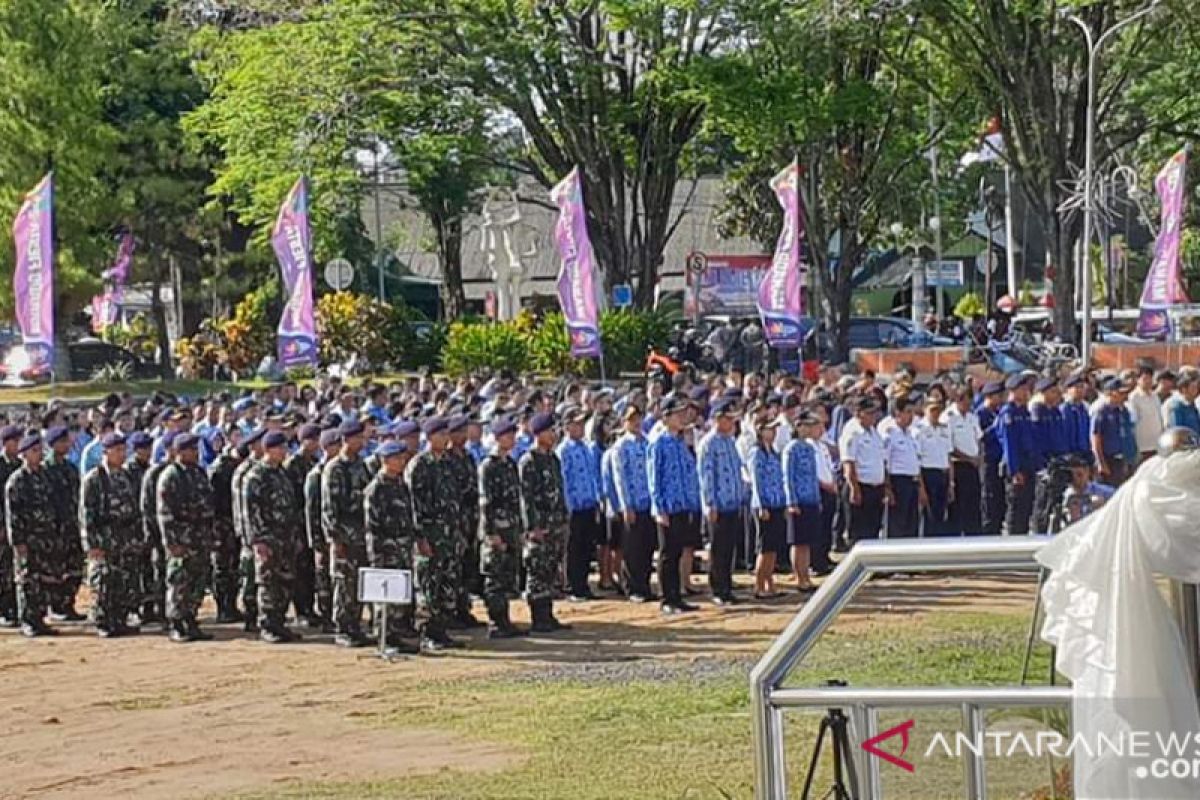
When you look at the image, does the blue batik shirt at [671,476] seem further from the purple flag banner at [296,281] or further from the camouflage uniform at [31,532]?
the purple flag banner at [296,281]

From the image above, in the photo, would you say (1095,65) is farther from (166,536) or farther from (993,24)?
(166,536)

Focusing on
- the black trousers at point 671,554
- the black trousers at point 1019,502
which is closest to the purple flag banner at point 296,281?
the black trousers at point 671,554

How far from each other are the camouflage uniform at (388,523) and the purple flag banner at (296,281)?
24.7ft

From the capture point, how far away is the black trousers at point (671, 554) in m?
16.8

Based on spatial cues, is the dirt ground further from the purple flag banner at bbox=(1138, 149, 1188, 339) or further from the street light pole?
the street light pole

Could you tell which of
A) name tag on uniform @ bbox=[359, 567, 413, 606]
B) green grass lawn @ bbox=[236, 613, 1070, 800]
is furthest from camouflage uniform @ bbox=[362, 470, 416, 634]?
green grass lawn @ bbox=[236, 613, 1070, 800]

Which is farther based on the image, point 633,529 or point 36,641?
point 633,529

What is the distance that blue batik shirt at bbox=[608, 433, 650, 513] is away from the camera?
17.2 m

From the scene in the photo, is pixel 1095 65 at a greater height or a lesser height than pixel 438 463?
greater

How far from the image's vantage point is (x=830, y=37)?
36.7 meters

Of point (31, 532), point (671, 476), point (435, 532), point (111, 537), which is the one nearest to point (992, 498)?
point (671, 476)

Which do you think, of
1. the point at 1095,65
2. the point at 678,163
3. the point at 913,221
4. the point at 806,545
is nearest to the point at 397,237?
the point at 913,221

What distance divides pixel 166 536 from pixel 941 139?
2930cm

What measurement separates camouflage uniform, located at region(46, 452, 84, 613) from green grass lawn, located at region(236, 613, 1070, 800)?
496 centimetres
